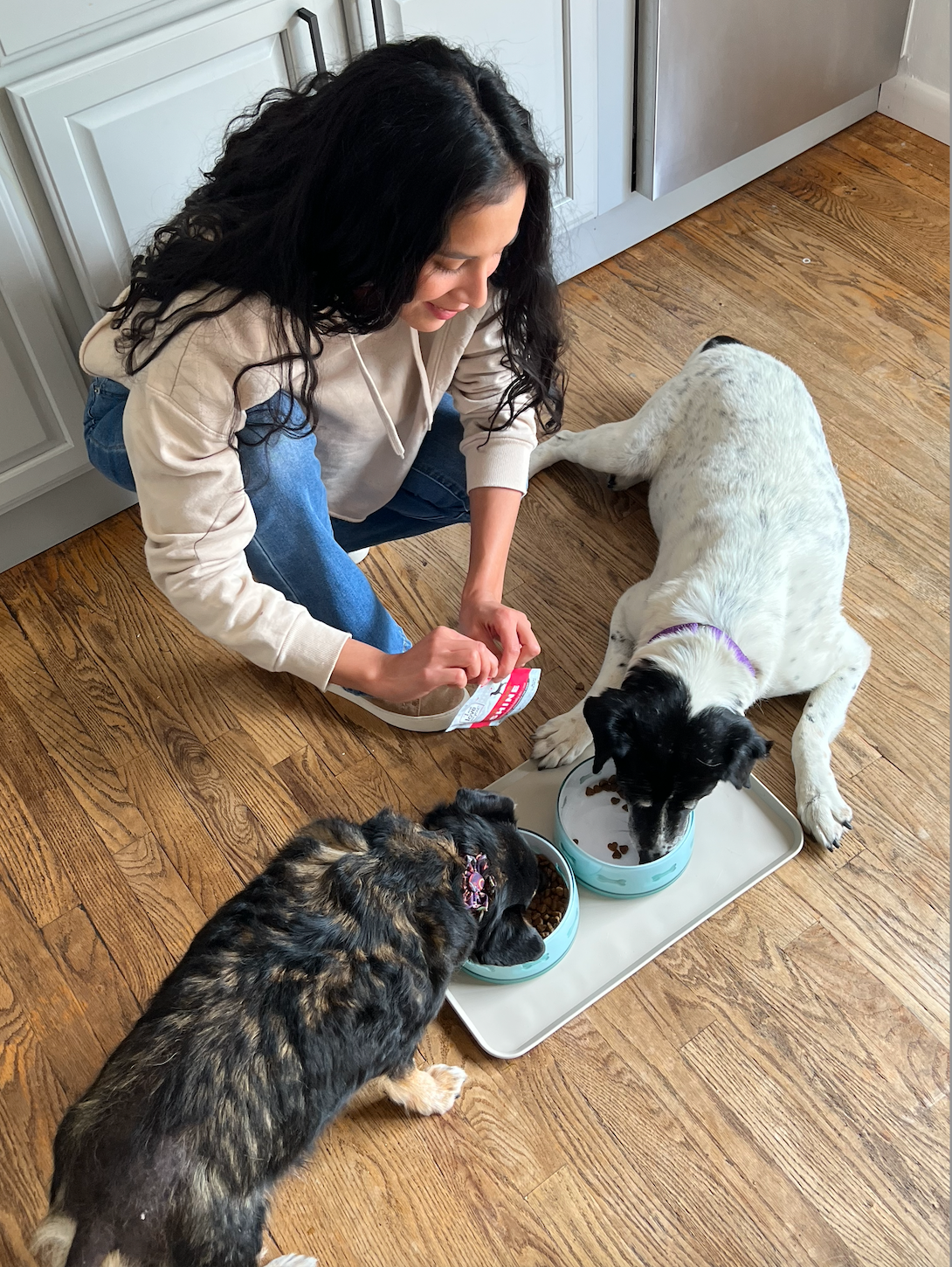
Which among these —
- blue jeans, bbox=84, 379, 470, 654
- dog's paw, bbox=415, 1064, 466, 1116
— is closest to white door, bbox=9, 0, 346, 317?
blue jeans, bbox=84, 379, 470, 654

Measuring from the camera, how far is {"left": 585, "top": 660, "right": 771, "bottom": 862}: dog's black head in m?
1.57

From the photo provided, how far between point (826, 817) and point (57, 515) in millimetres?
1673

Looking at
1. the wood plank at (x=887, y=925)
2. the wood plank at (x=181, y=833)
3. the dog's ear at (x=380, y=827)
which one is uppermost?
the dog's ear at (x=380, y=827)

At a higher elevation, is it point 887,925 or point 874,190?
point 874,190

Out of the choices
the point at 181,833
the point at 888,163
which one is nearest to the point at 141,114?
the point at 181,833

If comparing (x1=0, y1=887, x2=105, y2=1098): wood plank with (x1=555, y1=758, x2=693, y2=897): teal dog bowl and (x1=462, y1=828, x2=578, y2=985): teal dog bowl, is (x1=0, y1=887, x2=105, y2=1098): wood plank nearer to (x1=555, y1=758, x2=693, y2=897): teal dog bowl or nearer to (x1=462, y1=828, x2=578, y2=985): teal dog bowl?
(x1=462, y1=828, x2=578, y2=985): teal dog bowl

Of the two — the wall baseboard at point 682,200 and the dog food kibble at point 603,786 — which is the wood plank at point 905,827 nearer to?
the dog food kibble at point 603,786

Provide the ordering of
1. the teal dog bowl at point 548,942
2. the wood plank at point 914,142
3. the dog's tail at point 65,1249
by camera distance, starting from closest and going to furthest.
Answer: the dog's tail at point 65,1249, the teal dog bowl at point 548,942, the wood plank at point 914,142

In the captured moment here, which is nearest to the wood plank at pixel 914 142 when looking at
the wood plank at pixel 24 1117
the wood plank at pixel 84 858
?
the wood plank at pixel 84 858

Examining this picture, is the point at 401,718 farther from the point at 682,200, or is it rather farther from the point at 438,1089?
the point at 682,200

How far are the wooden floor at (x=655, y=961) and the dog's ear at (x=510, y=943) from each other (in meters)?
0.22

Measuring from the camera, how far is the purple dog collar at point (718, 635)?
5.56ft

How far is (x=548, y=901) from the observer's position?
1.75 m

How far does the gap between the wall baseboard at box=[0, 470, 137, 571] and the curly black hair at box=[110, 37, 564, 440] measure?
0.84 metres
